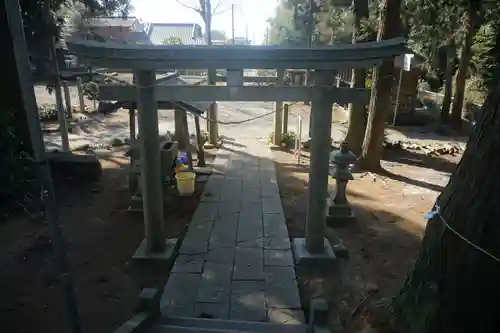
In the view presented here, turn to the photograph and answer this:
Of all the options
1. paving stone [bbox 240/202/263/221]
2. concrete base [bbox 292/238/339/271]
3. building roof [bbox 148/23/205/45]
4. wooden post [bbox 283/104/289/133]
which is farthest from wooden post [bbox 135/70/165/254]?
building roof [bbox 148/23/205/45]

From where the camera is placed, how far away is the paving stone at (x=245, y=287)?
472 cm

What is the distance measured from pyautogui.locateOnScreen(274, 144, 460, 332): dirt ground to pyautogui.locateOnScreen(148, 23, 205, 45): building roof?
123 feet

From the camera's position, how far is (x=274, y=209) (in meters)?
7.36

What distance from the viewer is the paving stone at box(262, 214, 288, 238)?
248 inches

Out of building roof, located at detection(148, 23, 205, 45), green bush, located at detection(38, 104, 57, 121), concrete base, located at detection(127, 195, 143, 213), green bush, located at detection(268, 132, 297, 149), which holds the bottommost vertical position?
concrete base, located at detection(127, 195, 143, 213)

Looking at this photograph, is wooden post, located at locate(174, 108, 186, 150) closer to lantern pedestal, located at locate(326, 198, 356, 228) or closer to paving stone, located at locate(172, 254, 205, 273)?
lantern pedestal, located at locate(326, 198, 356, 228)

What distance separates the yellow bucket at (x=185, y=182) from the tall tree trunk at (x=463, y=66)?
467 inches

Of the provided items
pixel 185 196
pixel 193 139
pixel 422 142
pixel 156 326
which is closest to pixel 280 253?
pixel 156 326

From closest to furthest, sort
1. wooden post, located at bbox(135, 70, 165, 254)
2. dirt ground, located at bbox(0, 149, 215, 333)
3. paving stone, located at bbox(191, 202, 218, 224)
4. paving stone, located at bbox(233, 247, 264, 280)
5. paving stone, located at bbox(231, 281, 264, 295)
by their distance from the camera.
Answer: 1. dirt ground, located at bbox(0, 149, 215, 333)
2. paving stone, located at bbox(231, 281, 264, 295)
3. wooden post, located at bbox(135, 70, 165, 254)
4. paving stone, located at bbox(233, 247, 264, 280)
5. paving stone, located at bbox(191, 202, 218, 224)

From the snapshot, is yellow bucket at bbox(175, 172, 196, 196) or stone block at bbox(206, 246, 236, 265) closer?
stone block at bbox(206, 246, 236, 265)

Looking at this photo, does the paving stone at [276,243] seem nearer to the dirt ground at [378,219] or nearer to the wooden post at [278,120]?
the dirt ground at [378,219]

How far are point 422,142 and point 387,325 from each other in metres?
12.8

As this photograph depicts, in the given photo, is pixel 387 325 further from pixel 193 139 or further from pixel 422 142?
pixel 422 142

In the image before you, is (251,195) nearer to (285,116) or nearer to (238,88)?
(238,88)
